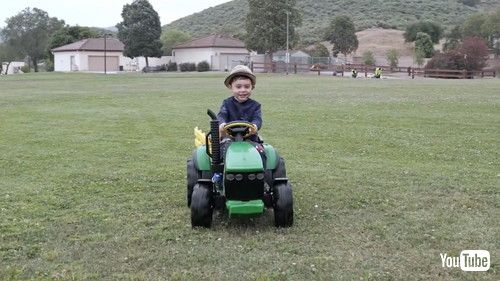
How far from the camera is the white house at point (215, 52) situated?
7425 centimetres

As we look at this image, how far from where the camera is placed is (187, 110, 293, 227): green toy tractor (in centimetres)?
539

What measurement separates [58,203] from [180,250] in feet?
7.43

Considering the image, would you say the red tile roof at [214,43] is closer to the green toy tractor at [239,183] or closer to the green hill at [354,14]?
the green hill at [354,14]

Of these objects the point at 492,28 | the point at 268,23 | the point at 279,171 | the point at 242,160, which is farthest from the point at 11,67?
the point at 242,160

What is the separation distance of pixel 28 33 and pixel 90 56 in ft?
69.8

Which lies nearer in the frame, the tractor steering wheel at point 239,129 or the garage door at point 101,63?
the tractor steering wheel at point 239,129

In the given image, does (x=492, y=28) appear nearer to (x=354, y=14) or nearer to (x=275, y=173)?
(x=354, y=14)

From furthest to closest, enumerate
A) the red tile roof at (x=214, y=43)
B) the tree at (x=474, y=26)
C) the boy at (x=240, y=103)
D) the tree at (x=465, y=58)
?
the tree at (x=474, y=26), the red tile roof at (x=214, y=43), the tree at (x=465, y=58), the boy at (x=240, y=103)

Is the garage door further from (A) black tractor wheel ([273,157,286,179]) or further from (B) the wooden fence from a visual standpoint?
(A) black tractor wheel ([273,157,286,179])

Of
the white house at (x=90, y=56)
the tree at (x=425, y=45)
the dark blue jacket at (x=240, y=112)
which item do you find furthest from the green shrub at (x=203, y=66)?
the dark blue jacket at (x=240, y=112)

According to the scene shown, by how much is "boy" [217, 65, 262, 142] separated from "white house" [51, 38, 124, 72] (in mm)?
70460

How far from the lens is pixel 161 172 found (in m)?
8.45

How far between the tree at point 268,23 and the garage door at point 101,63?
2136cm

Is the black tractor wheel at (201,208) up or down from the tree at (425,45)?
down
